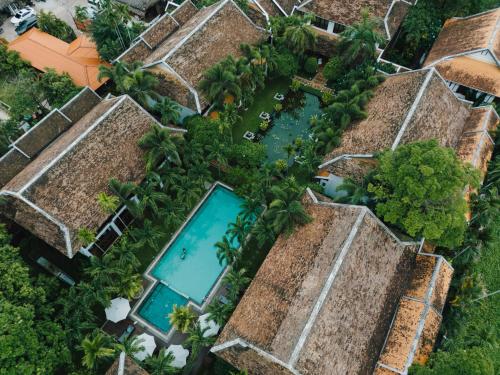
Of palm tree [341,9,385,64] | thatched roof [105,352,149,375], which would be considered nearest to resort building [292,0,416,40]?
palm tree [341,9,385,64]

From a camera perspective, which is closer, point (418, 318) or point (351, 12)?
point (418, 318)

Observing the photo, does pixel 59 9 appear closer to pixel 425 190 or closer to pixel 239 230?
pixel 239 230

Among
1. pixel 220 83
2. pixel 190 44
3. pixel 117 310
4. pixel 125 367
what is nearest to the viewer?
pixel 125 367

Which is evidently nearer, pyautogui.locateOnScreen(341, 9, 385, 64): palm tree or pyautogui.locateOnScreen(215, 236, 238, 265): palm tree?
pyautogui.locateOnScreen(215, 236, 238, 265): palm tree

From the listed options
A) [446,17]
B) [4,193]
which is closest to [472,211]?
[446,17]

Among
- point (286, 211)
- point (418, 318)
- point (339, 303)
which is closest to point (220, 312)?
point (339, 303)

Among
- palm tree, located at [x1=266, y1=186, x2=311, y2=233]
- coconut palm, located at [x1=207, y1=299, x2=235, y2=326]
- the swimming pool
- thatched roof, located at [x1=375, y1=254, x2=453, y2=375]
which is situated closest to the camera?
thatched roof, located at [x1=375, y1=254, x2=453, y2=375]

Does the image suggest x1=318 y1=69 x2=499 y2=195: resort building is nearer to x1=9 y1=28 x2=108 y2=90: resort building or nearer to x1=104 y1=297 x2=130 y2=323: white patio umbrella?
x1=104 y1=297 x2=130 y2=323: white patio umbrella
